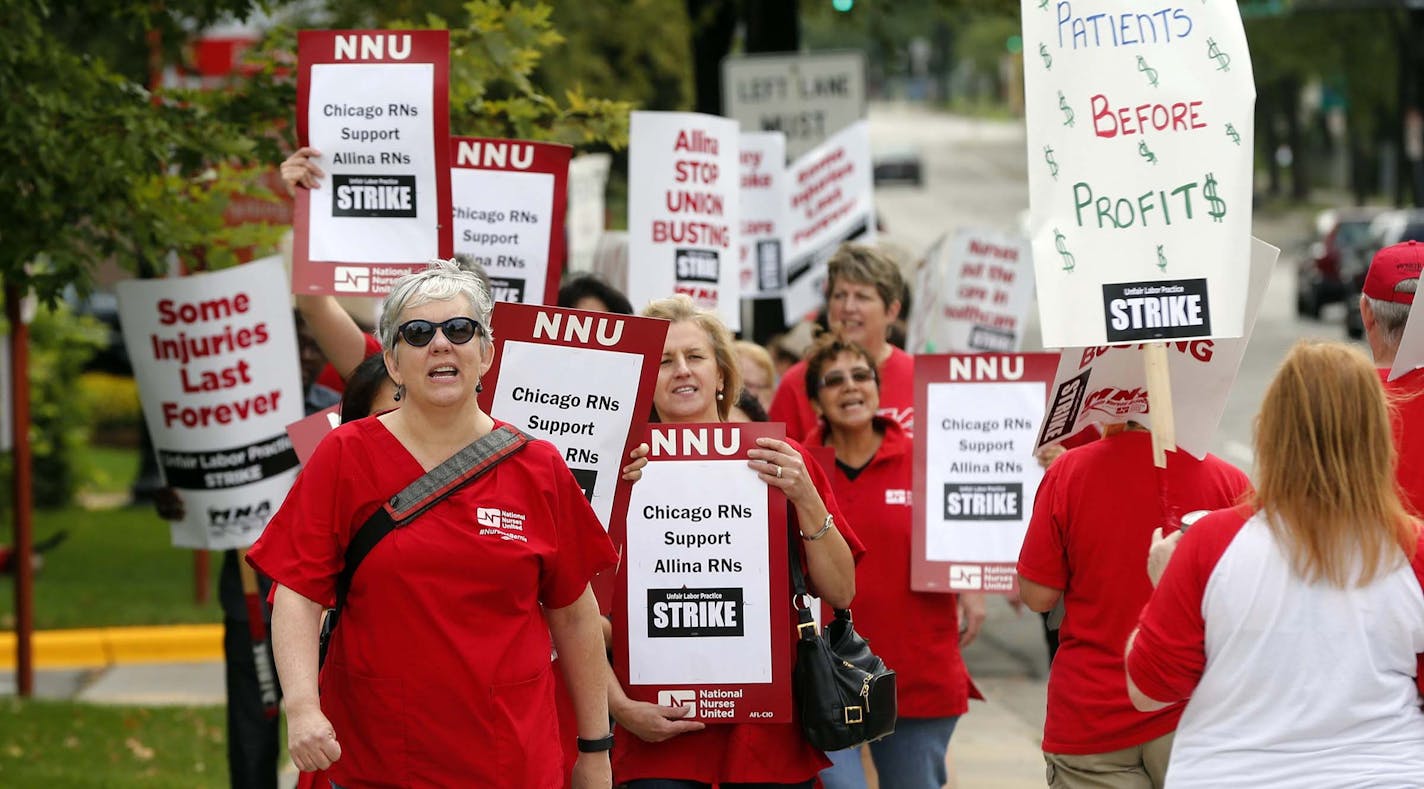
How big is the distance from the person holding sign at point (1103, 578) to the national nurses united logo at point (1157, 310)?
283mm

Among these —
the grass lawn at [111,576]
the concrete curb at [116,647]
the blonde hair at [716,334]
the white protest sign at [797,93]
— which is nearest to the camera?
the blonde hair at [716,334]

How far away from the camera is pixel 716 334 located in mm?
5773

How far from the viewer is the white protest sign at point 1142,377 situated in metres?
5.24

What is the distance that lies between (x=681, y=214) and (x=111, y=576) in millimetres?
8001

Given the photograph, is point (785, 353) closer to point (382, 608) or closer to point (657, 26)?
point (382, 608)

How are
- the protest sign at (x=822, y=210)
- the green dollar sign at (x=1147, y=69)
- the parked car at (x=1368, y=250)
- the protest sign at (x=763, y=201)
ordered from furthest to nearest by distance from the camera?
the parked car at (x=1368, y=250), the protest sign at (x=822, y=210), the protest sign at (x=763, y=201), the green dollar sign at (x=1147, y=69)

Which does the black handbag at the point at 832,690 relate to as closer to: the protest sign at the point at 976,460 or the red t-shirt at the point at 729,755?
the red t-shirt at the point at 729,755

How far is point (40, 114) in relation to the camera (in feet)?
22.8

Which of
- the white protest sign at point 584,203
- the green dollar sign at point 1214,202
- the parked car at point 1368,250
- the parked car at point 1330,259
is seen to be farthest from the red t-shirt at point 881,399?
the parked car at point 1330,259

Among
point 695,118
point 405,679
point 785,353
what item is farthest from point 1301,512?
point 785,353

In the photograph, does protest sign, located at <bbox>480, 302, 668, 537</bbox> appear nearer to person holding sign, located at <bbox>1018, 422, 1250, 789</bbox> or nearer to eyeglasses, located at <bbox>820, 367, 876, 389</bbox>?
person holding sign, located at <bbox>1018, 422, 1250, 789</bbox>

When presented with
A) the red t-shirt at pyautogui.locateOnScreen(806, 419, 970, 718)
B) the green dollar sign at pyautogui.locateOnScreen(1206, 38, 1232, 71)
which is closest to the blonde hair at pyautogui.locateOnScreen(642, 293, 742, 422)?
the red t-shirt at pyautogui.locateOnScreen(806, 419, 970, 718)

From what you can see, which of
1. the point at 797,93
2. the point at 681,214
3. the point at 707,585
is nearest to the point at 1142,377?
the point at 707,585

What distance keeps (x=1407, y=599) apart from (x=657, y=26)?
1810 centimetres
